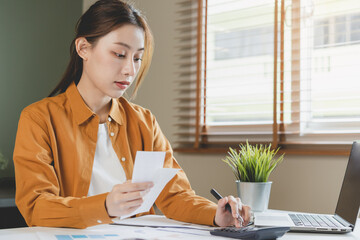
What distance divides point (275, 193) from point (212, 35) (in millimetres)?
944

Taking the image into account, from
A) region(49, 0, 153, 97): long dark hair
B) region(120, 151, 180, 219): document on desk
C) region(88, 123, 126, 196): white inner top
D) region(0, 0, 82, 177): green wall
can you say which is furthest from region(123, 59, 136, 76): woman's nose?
region(0, 0, 82, 177): green wall

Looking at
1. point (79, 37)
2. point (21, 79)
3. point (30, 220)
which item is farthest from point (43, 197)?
point (21, 79)

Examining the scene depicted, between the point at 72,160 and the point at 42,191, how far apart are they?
0.19 metres

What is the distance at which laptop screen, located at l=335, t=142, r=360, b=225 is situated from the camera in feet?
4.40

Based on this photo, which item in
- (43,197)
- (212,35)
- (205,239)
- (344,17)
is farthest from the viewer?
(212,35)

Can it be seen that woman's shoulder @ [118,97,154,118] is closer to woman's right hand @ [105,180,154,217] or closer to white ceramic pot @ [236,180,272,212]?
white ceramic pot @ [236,180,272,212]

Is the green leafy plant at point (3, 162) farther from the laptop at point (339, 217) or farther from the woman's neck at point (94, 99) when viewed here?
the laptop at point (339, 217)

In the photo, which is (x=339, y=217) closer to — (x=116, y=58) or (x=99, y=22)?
(x=116, y=58)

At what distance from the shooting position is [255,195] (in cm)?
172

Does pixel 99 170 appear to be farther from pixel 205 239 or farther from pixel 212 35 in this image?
pixel 212 35

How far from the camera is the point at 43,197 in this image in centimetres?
128

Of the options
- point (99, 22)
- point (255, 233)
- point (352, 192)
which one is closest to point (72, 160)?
point (99, 22)

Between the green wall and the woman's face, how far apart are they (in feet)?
5.26

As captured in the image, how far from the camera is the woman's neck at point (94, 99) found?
1.63m
